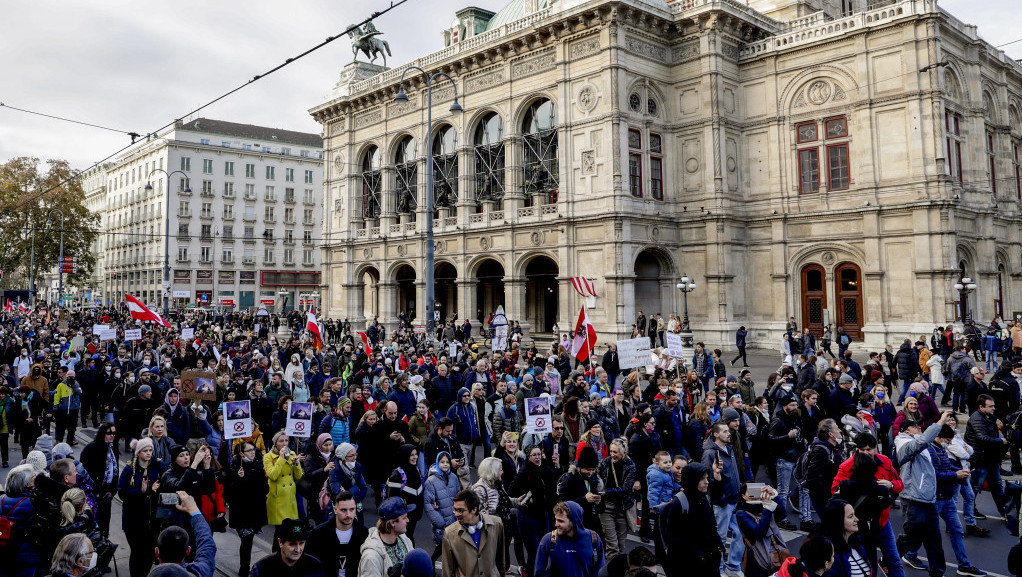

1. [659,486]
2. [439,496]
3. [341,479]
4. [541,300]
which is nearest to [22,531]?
[341,479]

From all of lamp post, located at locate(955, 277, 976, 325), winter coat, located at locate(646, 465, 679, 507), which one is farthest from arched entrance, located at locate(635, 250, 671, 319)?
winter coat, located at locate(646, 465, 679, 507)

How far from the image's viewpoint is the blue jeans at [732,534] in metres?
7.37

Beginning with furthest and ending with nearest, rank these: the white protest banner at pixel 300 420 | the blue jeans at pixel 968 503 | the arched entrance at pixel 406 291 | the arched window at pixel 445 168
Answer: the arched entrance at pixel 406 291
the arched window at pixel 445 168
the white protest banner at pixel 300 420
the blue jeans at pixel 968 503

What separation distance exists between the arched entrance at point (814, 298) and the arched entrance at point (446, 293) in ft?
65.6

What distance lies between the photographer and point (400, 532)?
528cm

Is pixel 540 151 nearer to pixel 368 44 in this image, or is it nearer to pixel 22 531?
pixel 368 44

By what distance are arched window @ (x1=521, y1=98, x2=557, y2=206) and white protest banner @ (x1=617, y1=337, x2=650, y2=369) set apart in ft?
61.9

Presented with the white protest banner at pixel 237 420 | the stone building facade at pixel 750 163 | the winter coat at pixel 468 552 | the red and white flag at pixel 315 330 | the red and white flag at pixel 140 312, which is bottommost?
the winter coat at pixel 468 552

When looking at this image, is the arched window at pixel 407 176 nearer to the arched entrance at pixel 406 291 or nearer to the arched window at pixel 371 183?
the arched window at pixel 371 183

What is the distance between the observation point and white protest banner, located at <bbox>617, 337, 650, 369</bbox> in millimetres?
15031

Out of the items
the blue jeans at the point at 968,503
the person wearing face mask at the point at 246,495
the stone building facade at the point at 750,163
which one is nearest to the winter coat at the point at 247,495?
the person wearing face mask at the point at 246,495

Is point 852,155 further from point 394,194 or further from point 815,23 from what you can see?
point 394,194

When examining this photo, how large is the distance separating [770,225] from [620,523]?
2651 centimetres

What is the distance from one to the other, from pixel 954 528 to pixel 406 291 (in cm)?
3847
